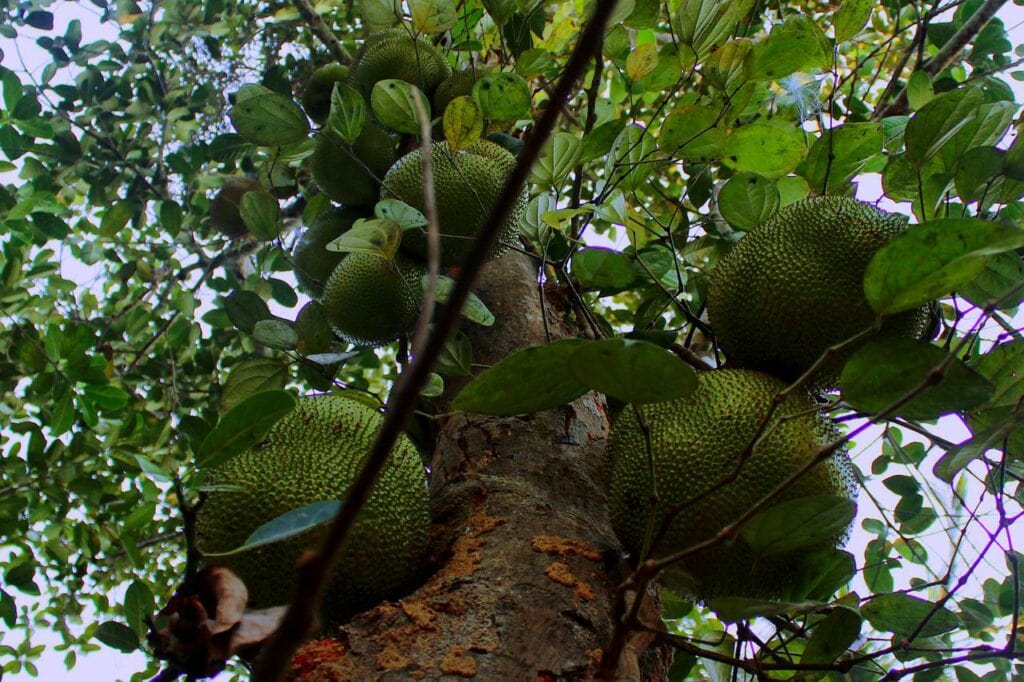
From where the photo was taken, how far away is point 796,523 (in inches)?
32.0

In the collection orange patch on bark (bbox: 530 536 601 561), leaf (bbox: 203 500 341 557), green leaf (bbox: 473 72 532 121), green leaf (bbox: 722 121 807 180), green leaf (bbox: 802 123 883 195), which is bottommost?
leaf (bbox: 203 500 341 557)

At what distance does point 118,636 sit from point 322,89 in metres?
1.45

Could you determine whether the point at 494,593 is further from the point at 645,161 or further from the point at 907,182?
the point at 907,182

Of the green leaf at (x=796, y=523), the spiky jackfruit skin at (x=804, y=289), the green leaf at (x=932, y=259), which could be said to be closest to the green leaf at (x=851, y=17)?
the spiky jackfruit skin at (x=804, y=289)

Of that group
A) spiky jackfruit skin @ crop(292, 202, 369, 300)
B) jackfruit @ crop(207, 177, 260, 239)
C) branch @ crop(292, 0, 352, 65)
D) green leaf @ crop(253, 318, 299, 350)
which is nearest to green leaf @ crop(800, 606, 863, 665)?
green leaf @ crop(253, 318, 299, 350)

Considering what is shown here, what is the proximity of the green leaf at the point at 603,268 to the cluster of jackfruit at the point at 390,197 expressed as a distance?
0.17m

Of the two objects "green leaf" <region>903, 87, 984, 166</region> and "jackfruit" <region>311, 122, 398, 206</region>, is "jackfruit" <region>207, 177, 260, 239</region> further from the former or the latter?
"green leaf" <region>903, 87, 984, 166</region>

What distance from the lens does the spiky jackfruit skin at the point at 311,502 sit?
2.90ft

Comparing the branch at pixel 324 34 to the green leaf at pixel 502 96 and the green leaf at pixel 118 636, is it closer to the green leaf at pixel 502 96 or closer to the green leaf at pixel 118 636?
the green leaf at pixel 502 96

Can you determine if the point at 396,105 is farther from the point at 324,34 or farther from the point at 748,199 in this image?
A: the point at 324,34

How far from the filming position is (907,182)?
117 centimetres

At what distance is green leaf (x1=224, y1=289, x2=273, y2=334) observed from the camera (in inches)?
53.5

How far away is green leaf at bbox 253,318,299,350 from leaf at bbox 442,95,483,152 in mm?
396

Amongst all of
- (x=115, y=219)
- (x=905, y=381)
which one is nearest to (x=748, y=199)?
(x=905, y=381)
